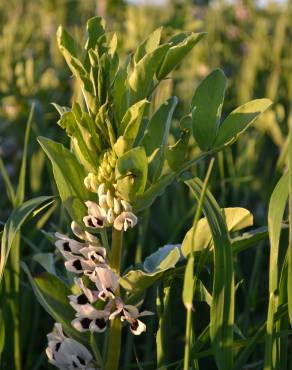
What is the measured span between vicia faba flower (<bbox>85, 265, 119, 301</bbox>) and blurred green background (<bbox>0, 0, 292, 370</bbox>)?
0.17 meters

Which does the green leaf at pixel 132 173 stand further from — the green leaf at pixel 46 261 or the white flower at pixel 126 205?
the green leaf at pixel 46 261

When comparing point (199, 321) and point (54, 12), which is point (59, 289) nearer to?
point (199, 321)

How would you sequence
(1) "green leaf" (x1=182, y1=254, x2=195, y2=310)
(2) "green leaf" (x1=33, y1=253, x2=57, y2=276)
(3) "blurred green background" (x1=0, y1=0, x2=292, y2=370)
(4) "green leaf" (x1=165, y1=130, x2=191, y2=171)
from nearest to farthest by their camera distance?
1. (1) "green leaf" (x1=182, y1=254, x2=195, y2=310)
2. (4) "green leaf" (x1=165, y1=130, x2=191, y2=171)
3. (2) "green leaf" (x1=33, y1=253, x2=57, y2=276)
4. (3) "blurred green background" (x1=0, y1=0, x2=292, y2=370)

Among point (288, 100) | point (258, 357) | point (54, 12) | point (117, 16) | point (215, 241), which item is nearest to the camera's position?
point (215, 241)

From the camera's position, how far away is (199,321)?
100 centimetres

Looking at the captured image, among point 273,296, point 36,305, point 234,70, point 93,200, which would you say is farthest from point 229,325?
point 234,70

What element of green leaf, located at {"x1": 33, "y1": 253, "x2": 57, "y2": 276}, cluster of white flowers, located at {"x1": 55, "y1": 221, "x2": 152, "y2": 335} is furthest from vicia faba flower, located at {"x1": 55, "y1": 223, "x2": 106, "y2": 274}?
green leaf, located at {"x1": 33, "y1": 253, "x2": 57, "y2": 276}

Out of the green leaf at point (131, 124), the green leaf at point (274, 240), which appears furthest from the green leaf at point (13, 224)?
the green leaf at point (274, 240)

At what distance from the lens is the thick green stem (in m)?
0.70

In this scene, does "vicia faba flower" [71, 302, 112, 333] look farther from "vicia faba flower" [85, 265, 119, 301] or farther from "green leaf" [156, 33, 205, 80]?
"green leaf" [156, 33, 205, 80]

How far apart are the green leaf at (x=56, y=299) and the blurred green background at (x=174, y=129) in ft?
0.40

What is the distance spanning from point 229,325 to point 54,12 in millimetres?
3187

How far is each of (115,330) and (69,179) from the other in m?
0.17

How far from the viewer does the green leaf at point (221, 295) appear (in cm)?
62
